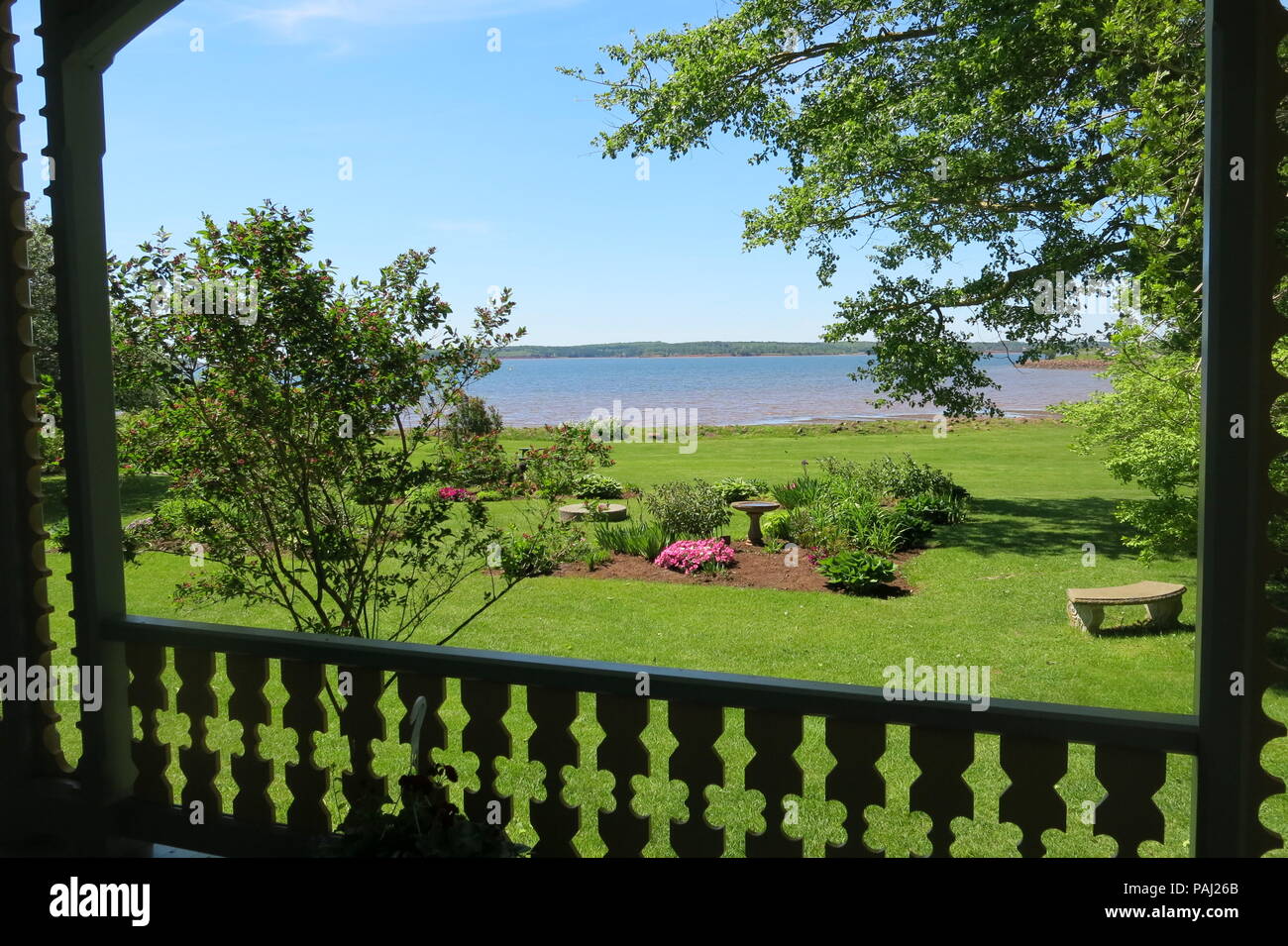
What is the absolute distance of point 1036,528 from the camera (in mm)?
10195

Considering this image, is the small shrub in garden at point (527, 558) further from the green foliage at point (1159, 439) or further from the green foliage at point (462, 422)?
the green foliage at point (1159, 439)

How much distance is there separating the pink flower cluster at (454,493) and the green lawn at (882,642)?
1116 millimetres

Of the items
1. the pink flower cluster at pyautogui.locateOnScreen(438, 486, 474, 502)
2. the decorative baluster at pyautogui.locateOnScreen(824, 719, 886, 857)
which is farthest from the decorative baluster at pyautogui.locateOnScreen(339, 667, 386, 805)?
the pink flower cluster at pyautogui.locateOnScreen(438, 486, 474, 502)

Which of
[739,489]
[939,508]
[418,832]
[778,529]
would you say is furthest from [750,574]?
[418,832]

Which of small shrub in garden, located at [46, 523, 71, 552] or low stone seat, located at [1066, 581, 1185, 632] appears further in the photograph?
low stone seat, located at [1066, 581, 1185, 632]

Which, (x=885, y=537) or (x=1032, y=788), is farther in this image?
(x=885, y=537)

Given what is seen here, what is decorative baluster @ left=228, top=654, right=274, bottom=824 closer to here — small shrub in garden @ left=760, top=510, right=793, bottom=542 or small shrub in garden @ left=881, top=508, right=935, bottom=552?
small shrub in garden @ left=760, top=510, right=793, bottom=542

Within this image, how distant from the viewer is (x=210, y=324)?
3426mm

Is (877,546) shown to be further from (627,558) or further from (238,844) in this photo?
(238,844)

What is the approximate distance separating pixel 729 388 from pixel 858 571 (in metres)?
26.2

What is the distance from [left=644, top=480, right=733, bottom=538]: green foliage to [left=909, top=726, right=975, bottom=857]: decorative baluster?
7.01 meters

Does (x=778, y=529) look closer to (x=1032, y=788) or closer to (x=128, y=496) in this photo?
(x=1032, y=788)

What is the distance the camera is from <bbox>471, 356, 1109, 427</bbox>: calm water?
84.2 feet

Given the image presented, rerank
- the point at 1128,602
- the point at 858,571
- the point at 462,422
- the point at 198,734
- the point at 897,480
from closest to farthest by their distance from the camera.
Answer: the point at 198,734 < the point at 462,422 < the point at 1128,602 < the point at 858,571 < the point at 897,480
